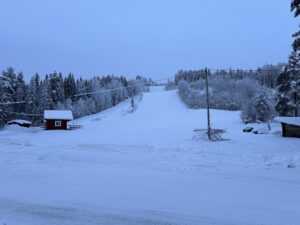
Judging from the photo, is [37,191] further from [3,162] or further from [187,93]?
[187,93]

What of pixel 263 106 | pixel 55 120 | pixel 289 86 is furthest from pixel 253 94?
pixel 55 120

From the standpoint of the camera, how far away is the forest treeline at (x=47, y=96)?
72.4m

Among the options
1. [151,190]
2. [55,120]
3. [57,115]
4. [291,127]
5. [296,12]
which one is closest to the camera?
[151,190]

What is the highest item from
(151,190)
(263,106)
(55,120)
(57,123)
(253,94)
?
(253,94)

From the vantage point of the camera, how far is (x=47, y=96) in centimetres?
7831

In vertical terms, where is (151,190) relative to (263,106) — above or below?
above

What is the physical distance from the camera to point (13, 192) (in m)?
10.2

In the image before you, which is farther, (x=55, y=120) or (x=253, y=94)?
(x=253, y=94)

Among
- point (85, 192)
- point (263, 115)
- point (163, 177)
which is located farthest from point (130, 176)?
point (263, 115)

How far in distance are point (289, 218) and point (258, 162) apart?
30.3 feet

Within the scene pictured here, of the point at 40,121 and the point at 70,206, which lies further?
the point at 40,121

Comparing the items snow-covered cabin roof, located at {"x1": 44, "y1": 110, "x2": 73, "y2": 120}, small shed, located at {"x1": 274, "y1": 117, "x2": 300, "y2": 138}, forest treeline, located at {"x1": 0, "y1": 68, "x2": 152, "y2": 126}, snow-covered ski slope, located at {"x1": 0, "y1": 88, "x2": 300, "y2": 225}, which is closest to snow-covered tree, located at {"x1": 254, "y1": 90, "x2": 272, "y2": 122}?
forest treeline, located at {"x1": 0, "y1": 68, "x2": 152, "y2": 126}

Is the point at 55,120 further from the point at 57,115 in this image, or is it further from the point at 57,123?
the point at 57,115

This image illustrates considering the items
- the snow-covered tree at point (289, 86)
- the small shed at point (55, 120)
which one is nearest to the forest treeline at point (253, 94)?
the snow-covered tree at point (289, 86)
